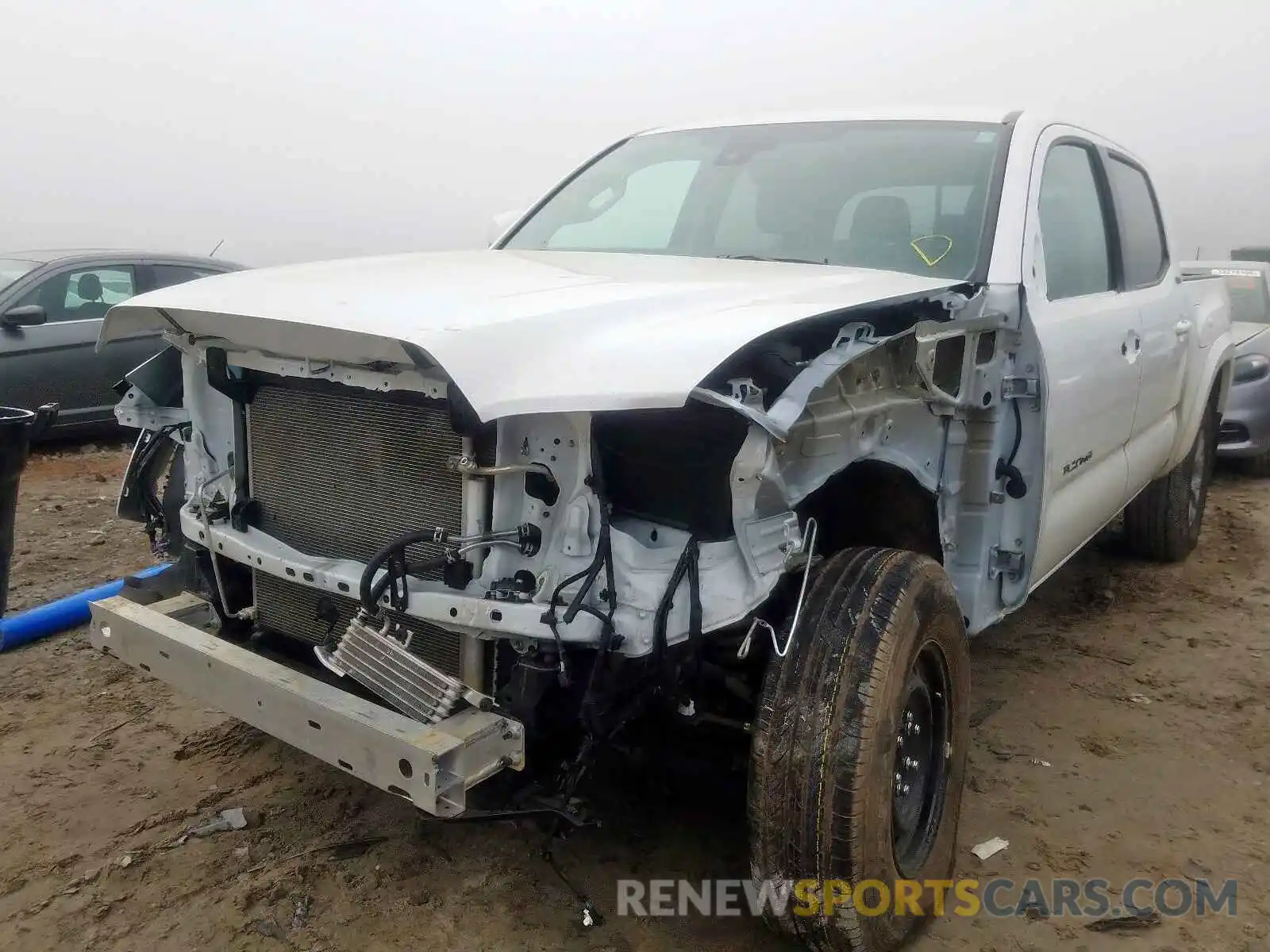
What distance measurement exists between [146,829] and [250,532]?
0.88 metres

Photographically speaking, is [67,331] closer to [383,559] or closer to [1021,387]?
[383,559]

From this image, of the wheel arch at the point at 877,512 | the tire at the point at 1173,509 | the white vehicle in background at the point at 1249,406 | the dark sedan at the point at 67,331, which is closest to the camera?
the wheel arch at the point at 877,512

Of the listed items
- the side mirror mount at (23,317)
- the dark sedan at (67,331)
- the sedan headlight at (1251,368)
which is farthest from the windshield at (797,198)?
the sedan headlight at (1251,368)

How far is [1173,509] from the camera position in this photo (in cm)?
514

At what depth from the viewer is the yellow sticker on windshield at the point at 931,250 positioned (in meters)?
2.90

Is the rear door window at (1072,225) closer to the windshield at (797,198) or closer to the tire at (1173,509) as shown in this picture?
the windshield at (797,198)

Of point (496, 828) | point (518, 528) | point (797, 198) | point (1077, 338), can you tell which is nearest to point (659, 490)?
point (518, 528)

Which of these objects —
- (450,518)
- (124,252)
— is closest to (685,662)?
(450,518)

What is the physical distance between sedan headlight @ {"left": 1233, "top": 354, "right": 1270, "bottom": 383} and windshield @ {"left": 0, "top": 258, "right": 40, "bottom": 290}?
8469mm

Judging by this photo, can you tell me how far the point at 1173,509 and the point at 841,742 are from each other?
152 inches

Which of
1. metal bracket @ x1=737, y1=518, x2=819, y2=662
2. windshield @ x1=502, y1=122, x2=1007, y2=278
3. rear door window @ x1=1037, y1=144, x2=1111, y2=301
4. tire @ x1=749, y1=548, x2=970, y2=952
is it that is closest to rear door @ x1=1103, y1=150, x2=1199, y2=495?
rear door window @ x1=1037, y1=144, x2=1111, y2=301

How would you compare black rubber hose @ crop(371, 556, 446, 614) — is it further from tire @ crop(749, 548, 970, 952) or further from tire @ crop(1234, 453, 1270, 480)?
tire @ crop(1234, 453, 1270, 480)

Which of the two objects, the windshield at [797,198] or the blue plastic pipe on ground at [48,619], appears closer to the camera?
the windshield at [797,198]

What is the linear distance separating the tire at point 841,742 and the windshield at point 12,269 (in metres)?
6.84
